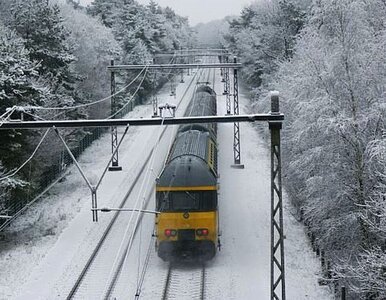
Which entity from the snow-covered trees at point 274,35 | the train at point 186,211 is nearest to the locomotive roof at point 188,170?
the train at point 186,211

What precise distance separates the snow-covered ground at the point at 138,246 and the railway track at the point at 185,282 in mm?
275

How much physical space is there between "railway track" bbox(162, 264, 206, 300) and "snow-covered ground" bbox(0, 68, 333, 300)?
0.28 meters

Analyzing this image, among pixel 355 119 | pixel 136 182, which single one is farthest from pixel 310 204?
pixel 136 182

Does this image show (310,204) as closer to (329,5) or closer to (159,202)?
(159,202)

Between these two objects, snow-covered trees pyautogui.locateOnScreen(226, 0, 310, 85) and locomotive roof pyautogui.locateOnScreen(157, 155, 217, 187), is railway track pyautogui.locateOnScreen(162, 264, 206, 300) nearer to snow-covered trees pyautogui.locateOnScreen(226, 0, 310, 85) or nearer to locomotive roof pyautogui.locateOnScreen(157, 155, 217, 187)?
locomotive roof pyautogui.locateOnScreen(157, 155, 217, 187)

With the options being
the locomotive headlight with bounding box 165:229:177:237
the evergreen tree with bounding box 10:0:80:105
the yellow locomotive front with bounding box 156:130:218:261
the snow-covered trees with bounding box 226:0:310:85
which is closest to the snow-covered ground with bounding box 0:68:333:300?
the yellow locomotive front with bounding box 156:130:218:261

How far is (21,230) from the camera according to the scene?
84.0 ft

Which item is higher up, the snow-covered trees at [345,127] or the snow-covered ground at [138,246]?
the snow-covered trees at [345,127]

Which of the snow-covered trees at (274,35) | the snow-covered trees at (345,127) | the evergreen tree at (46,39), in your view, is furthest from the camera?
the snow-covered trees at (274,35)

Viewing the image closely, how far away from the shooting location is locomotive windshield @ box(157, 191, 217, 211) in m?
19.4

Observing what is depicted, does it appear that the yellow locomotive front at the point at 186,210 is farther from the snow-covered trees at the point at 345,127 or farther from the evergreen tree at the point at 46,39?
the evergreen tree at the point at 46,39

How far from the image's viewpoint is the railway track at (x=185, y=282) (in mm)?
18219

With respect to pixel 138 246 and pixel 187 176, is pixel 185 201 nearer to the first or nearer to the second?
pixel 187 176

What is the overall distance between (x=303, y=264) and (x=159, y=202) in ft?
19.7
